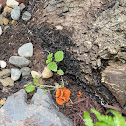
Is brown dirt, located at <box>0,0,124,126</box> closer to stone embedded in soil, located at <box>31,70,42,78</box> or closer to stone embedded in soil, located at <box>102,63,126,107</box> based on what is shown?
stone embedded in soil, located at <box>31,70,42,78</box>

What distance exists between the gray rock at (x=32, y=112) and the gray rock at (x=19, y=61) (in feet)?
1.95

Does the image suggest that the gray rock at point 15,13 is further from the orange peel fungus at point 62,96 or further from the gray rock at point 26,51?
the orange peel fungus at point 62,96

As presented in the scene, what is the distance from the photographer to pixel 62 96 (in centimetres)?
259

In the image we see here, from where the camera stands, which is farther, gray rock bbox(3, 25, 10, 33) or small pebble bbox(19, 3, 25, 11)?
small pebble bbox(19, 3, 25, 11)

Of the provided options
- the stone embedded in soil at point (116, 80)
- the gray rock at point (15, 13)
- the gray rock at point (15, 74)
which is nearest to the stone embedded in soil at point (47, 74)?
the gray rock at point (15, 74)

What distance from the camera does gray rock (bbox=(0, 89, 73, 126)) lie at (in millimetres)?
2246

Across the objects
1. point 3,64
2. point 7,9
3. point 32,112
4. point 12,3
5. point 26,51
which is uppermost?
point 12,3

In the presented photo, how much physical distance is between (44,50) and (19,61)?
54 cm

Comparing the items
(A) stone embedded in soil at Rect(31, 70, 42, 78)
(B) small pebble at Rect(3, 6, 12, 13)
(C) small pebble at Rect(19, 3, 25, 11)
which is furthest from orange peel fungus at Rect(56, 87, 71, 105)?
(B) small pebble at Rect(3, 6, 12, 13)

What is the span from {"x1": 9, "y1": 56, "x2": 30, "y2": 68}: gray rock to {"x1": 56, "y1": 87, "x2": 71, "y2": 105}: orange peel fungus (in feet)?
2.78

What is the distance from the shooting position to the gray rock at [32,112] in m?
2.25

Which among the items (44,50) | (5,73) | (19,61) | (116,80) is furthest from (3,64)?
(116,80)

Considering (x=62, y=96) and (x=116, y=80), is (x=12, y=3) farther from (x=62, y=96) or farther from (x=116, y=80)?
(x=116, y=80)

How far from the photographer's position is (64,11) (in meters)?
2.96
